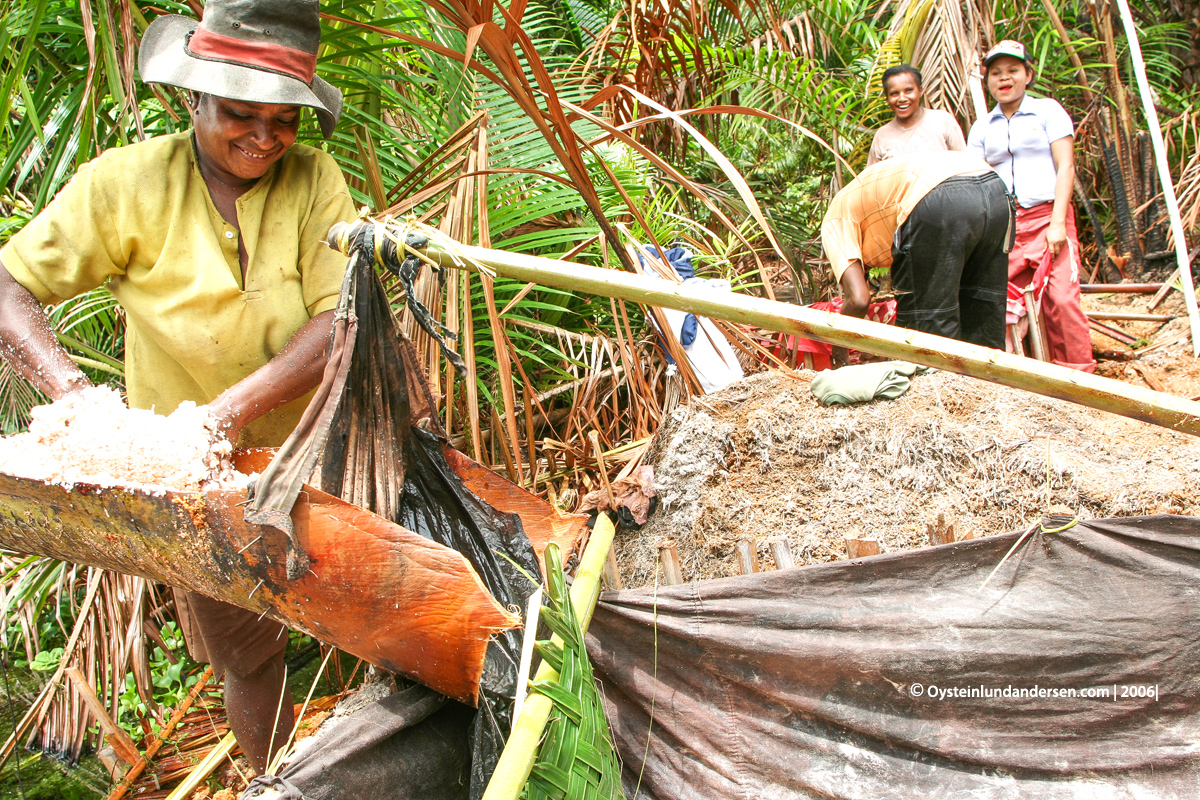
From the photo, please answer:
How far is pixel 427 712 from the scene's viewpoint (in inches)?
59.3

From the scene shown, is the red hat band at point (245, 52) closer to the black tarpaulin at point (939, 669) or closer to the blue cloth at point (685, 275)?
the black tarpaulin at point (939, 669)

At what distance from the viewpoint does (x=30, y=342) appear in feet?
5.83

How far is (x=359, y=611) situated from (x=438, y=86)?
7.91 feet

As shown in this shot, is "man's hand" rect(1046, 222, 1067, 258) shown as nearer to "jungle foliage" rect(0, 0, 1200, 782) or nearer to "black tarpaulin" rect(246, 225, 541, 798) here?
"jungle foliage" rect(0, 0, 1200, 782)

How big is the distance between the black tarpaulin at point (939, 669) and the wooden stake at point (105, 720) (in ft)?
6.44

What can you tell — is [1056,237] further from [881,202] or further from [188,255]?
[188,255]

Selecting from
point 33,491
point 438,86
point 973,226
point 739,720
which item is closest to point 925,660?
point 739,720

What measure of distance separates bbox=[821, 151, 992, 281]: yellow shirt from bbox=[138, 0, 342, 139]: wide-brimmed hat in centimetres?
248

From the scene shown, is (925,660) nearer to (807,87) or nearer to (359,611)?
(359,611)

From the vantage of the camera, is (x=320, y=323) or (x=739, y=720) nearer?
(x=739, y=720)

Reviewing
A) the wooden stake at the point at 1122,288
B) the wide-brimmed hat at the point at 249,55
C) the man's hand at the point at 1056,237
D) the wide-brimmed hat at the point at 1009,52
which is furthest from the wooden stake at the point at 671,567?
the wooden stake at the point at 1122,288

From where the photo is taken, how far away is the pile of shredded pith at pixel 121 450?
1527mm

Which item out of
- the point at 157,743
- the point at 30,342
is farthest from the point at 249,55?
the point at 157,743

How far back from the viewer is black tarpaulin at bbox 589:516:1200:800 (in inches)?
62.2
